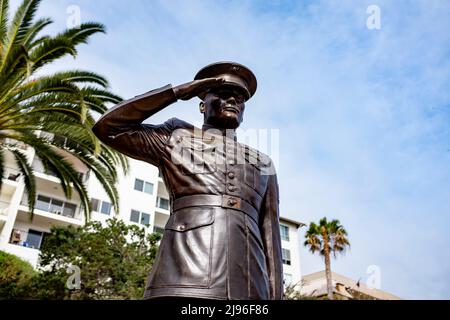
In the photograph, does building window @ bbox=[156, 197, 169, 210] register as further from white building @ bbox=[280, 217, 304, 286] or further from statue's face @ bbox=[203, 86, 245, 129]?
statue's face @ bbox=[203, 86, 245, 129]

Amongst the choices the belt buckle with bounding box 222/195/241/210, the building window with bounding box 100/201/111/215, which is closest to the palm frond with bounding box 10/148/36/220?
the belt buckle with bounding box 222/195/241/210

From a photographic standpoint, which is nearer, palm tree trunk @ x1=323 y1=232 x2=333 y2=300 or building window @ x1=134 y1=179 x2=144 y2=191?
palm tree trunk @ x1=323 y1=232 x2=333 y2=300

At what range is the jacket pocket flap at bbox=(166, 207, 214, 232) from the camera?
2.75 meters

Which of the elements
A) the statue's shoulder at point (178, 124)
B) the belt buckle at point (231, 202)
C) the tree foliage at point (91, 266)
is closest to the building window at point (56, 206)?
the tree foliage at point (91, 266)

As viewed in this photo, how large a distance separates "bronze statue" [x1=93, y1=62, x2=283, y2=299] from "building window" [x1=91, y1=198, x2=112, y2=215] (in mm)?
28217

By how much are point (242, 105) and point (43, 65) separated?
838 cm

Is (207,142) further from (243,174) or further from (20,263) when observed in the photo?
(20,263)

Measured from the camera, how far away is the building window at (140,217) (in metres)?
31.6

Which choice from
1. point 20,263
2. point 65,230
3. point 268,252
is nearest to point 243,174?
point 268,252

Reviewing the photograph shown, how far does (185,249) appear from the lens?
265cm

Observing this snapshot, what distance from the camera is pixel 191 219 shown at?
2.78 meters

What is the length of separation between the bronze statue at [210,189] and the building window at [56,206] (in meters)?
28.7

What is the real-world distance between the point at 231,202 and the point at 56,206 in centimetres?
2984

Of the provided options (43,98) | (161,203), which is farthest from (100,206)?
(43,98)
